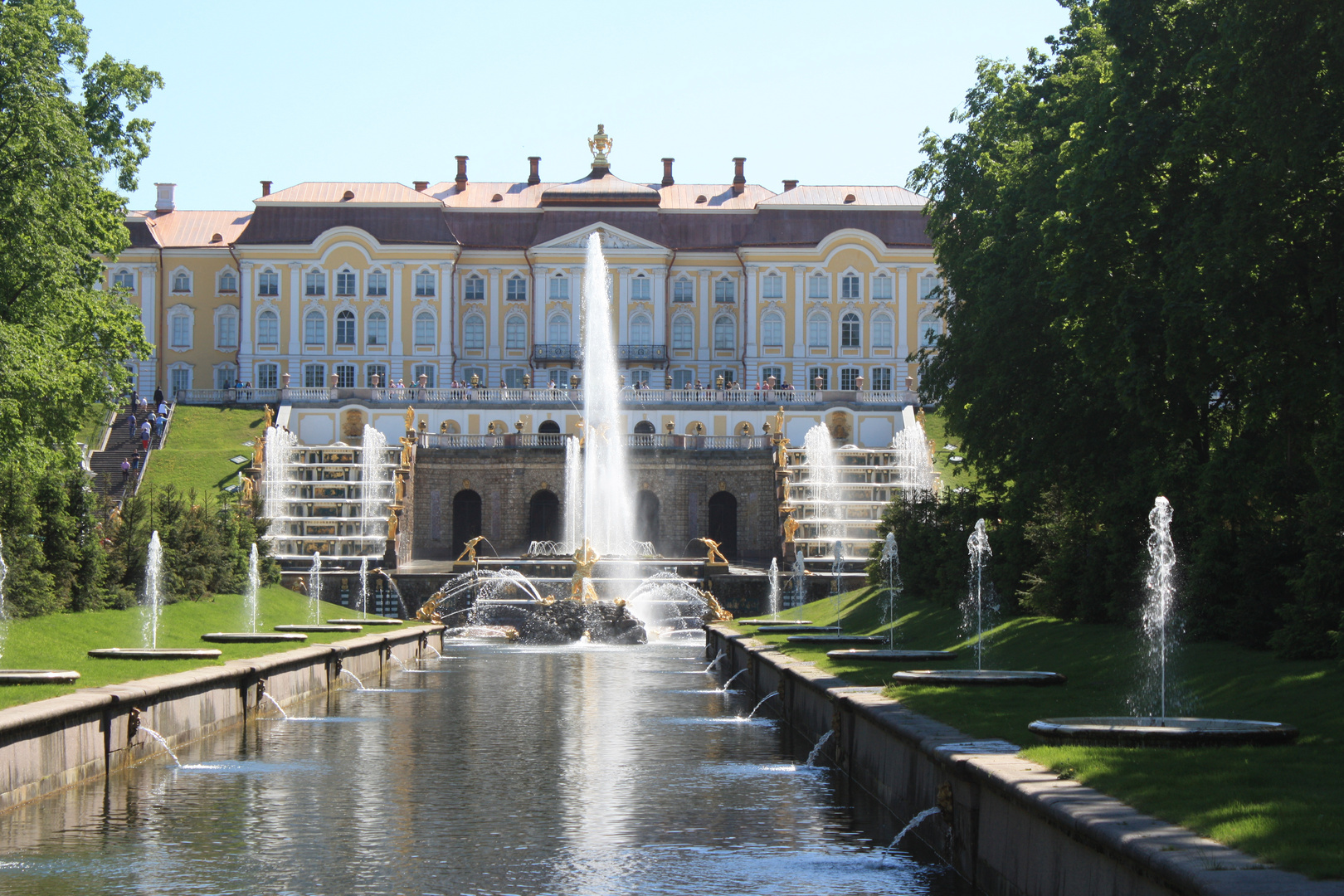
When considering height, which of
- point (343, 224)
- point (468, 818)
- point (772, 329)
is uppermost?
point (343, 224)

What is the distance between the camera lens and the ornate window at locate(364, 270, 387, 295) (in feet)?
275

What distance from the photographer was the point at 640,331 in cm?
8512

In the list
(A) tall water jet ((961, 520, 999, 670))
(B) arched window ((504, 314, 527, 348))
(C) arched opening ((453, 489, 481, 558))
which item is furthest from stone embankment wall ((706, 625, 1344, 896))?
(B) arched window ((504, 314, 527, 348))

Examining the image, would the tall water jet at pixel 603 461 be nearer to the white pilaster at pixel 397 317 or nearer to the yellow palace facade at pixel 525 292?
the yellow palace facade at pixel 525 292

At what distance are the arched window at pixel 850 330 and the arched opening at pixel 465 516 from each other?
29.1m

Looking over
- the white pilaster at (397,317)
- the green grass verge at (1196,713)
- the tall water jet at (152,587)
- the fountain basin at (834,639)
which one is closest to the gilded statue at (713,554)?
the fountain basin at (834,639)

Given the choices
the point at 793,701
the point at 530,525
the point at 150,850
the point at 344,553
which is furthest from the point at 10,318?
the point at 530,525

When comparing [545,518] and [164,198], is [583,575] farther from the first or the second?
[164,198]

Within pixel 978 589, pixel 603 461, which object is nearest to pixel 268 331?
pixel 603 461

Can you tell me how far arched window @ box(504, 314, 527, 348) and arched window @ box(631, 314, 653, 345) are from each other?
5.73m

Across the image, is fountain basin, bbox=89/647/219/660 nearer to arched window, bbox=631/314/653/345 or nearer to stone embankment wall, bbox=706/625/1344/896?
stone embankment wall, bbox=706/625/1344/896

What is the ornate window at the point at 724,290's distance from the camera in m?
85.7

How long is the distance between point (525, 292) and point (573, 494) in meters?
30.0

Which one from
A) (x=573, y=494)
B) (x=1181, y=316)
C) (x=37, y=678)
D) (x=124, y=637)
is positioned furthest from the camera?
(x=573, y=494)
